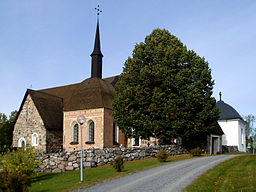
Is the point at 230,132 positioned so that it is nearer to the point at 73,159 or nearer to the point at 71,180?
the point at 73,159

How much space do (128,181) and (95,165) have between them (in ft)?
27.4

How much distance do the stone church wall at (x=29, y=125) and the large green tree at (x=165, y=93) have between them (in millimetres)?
12271

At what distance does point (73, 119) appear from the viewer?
3538 centimetres

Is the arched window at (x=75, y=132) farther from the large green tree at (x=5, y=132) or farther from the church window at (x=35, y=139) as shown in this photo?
the large green tree at (x=5, y=132)

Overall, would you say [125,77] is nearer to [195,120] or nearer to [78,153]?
[195,120]

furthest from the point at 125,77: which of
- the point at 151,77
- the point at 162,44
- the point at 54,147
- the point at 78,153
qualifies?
the point at 54,147

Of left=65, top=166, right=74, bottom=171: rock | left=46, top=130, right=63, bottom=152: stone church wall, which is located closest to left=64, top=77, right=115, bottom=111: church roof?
left=46, top=130, right=63, bottom=152: stone church wall

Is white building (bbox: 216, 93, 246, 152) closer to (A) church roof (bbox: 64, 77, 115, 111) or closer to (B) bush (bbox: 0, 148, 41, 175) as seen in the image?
(A) church roof (bbox: 64, 77, 115, 111)

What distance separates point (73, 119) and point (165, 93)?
14141mm

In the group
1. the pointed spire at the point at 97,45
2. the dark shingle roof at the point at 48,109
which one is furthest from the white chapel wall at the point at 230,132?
the dark shingle roof at the point at 48,109

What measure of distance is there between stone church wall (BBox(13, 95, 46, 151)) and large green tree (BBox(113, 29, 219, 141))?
1227 centimetres

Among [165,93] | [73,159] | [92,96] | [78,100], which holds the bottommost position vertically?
[73,159]

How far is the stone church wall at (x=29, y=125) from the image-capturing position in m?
35.1

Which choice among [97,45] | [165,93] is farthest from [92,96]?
[165,93]
